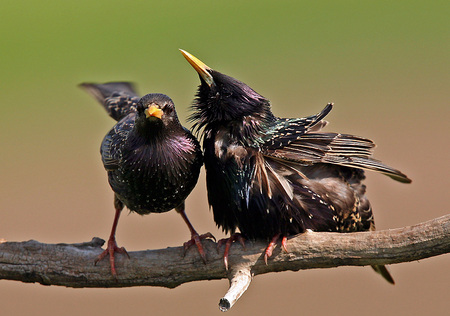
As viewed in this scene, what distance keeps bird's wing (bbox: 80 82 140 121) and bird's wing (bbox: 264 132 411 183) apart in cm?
199

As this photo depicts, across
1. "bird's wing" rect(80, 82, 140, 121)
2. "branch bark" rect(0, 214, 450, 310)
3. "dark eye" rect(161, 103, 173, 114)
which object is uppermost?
"bird's wing" rect(80, 82, 140, 121)

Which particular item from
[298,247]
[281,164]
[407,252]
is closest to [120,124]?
[281,164]

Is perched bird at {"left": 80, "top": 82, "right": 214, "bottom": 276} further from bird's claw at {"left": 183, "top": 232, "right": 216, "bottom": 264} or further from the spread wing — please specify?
the spread wing

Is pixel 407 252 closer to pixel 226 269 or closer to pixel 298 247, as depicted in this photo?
pixel 298 247

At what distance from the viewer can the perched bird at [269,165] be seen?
4504 mm

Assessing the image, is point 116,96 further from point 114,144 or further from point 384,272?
point 384,272

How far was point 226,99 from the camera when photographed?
467cm

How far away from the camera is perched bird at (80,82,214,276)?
4.54 m

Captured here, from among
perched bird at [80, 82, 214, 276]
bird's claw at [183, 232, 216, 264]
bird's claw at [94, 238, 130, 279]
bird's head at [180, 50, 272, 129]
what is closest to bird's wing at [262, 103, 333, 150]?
bird's head at [180, 50, 272, 129]

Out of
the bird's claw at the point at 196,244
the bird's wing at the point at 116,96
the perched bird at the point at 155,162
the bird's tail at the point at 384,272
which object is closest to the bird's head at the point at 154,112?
the perched bird at the point at 155,162

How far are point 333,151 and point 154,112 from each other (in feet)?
4.84

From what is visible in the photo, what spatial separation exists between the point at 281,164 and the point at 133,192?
1.23 meters

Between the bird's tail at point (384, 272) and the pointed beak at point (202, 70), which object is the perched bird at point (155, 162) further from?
the bird's tail at point (384, 272)

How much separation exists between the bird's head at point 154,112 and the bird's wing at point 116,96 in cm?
134
